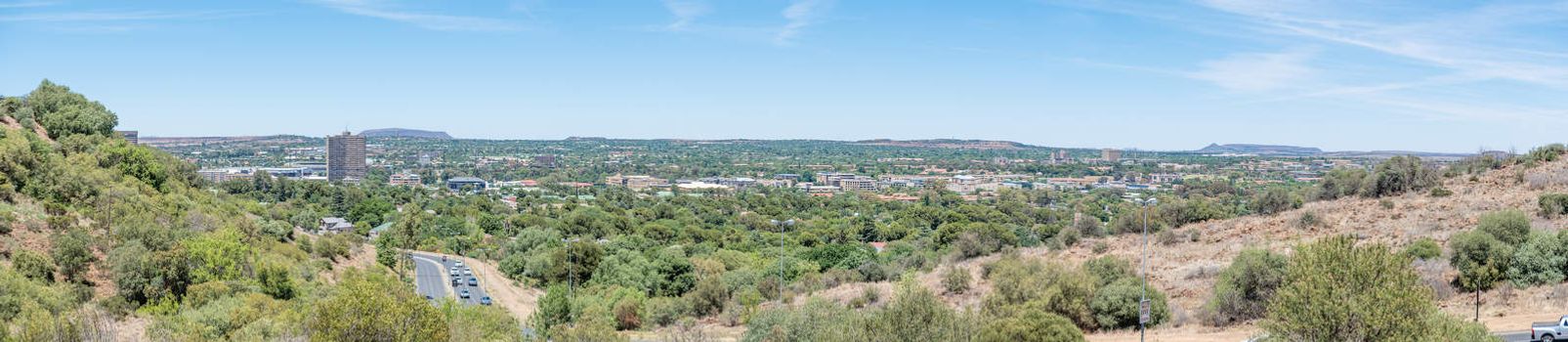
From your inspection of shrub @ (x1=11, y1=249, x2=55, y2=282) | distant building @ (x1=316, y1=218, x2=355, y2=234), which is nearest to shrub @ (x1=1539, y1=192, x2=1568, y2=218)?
shrub @ (x1=11, y1=249, x2=55, y2=282)

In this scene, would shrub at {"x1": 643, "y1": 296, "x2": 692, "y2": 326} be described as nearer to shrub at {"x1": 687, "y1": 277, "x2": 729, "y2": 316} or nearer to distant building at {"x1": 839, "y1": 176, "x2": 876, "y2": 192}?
shrub at {"x1": 687, "y1": 277, "x2": 729, "y2": 316}

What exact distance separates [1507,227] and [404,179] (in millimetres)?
163877

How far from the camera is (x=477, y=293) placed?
46.9 meters

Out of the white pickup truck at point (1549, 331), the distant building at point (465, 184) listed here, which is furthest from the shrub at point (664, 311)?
the distant building at point (465, 184)

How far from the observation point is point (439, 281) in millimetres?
50500

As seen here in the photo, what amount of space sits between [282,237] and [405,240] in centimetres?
1459

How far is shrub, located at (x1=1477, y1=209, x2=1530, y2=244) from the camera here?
89.7 feet

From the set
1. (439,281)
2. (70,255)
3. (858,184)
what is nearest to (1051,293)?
(70,255)

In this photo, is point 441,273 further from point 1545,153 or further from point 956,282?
point 1545,153

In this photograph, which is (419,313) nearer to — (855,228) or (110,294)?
(110,294)

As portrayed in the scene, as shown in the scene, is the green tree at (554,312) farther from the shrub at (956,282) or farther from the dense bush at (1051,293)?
the dense bush at (1051,293)

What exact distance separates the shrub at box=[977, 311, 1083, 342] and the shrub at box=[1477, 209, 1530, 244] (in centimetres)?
1520

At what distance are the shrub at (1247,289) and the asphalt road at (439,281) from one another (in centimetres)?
2798

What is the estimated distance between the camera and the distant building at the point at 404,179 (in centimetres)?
16157
